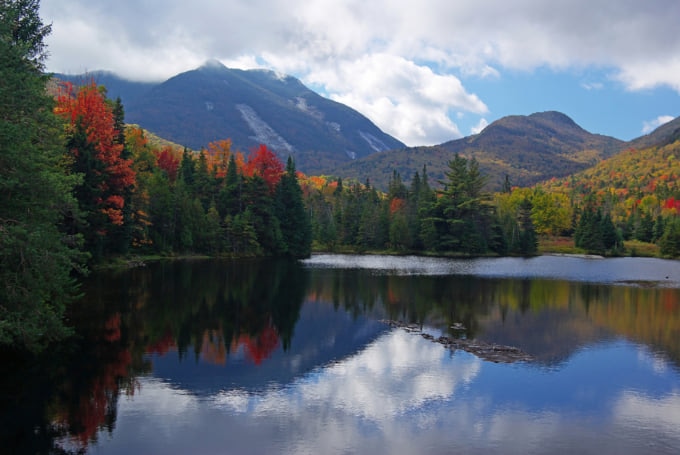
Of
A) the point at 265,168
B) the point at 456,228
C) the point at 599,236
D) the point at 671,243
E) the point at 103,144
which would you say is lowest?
the point at 671,243

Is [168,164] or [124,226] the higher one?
[168,164]

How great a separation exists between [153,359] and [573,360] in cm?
2028

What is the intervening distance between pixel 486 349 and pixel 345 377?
8958 mm

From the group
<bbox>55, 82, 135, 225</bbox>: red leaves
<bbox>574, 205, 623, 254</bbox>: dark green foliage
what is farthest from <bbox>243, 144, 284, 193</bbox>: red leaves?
<bbox>574, 205, 623, 254</bbox>: dark green foliage

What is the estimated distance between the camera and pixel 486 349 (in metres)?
28.0

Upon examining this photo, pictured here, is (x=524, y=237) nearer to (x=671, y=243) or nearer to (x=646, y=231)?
(x=671, y=243)

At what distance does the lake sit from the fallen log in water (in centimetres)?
11

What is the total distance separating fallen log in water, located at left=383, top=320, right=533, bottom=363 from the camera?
2641 cm

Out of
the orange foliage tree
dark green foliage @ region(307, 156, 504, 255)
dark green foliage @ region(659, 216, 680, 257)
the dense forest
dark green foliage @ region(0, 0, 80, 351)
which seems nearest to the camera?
dark green foliage @ region(0, 0, 80, 351)

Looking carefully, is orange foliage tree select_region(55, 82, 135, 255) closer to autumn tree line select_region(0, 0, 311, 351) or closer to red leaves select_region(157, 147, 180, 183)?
autumn tree line select_region(0, 0, 311, 351)

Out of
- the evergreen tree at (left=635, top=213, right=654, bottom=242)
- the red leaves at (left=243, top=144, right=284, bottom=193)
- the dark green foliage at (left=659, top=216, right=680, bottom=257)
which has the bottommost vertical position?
the dark green foliage at (left=659, top=216, right=680, bottom=257)

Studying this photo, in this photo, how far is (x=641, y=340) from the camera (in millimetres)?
31422

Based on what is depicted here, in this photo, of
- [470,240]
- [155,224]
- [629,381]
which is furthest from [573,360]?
[470,240]

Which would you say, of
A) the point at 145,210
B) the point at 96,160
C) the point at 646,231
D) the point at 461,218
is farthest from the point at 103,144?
the point at 646,231
